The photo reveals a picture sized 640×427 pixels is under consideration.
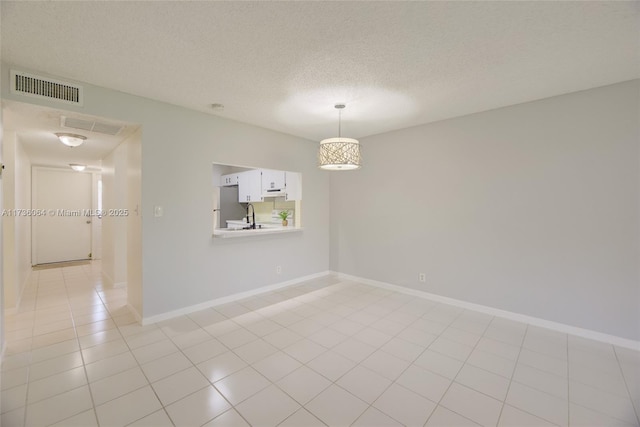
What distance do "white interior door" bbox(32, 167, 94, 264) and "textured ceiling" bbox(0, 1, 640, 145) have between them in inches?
210

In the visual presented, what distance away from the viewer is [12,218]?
10.8 feet

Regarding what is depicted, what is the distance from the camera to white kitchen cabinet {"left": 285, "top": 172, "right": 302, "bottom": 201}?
4676mm

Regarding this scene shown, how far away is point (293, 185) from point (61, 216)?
18.7 feet

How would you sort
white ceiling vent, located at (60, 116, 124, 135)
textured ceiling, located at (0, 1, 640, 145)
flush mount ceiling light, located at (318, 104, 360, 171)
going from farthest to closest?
flush mount ceiling light, located at (318, 104, 360, 171) < white ceiling vent, located at (60, 116, 124, 135) < textured ceiling, located at (0, 1, 640, 145)

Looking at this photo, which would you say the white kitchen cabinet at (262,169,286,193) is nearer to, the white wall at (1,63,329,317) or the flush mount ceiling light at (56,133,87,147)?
the white wall at (1,63,329,317)

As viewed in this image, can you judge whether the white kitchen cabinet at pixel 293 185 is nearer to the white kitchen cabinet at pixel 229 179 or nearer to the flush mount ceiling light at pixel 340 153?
the flush mount ceiling light at pixel 340 153

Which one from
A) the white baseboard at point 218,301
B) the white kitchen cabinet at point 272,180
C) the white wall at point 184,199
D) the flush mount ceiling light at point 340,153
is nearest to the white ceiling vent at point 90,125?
the white wall at point 184,199

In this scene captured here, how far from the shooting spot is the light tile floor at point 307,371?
1.73 m

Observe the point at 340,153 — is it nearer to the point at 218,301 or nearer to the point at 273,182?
the point at 218,301

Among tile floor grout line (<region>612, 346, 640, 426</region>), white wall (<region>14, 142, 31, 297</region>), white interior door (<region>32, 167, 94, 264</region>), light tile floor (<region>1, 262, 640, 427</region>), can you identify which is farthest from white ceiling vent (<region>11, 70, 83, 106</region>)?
white interior door (<region>32, 167, 94, 264</region>)

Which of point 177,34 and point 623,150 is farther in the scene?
point 623,150

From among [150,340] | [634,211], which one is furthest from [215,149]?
[634,211]

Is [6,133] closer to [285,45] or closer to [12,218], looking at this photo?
[12,218]

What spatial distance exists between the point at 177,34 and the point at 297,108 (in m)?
1.53
